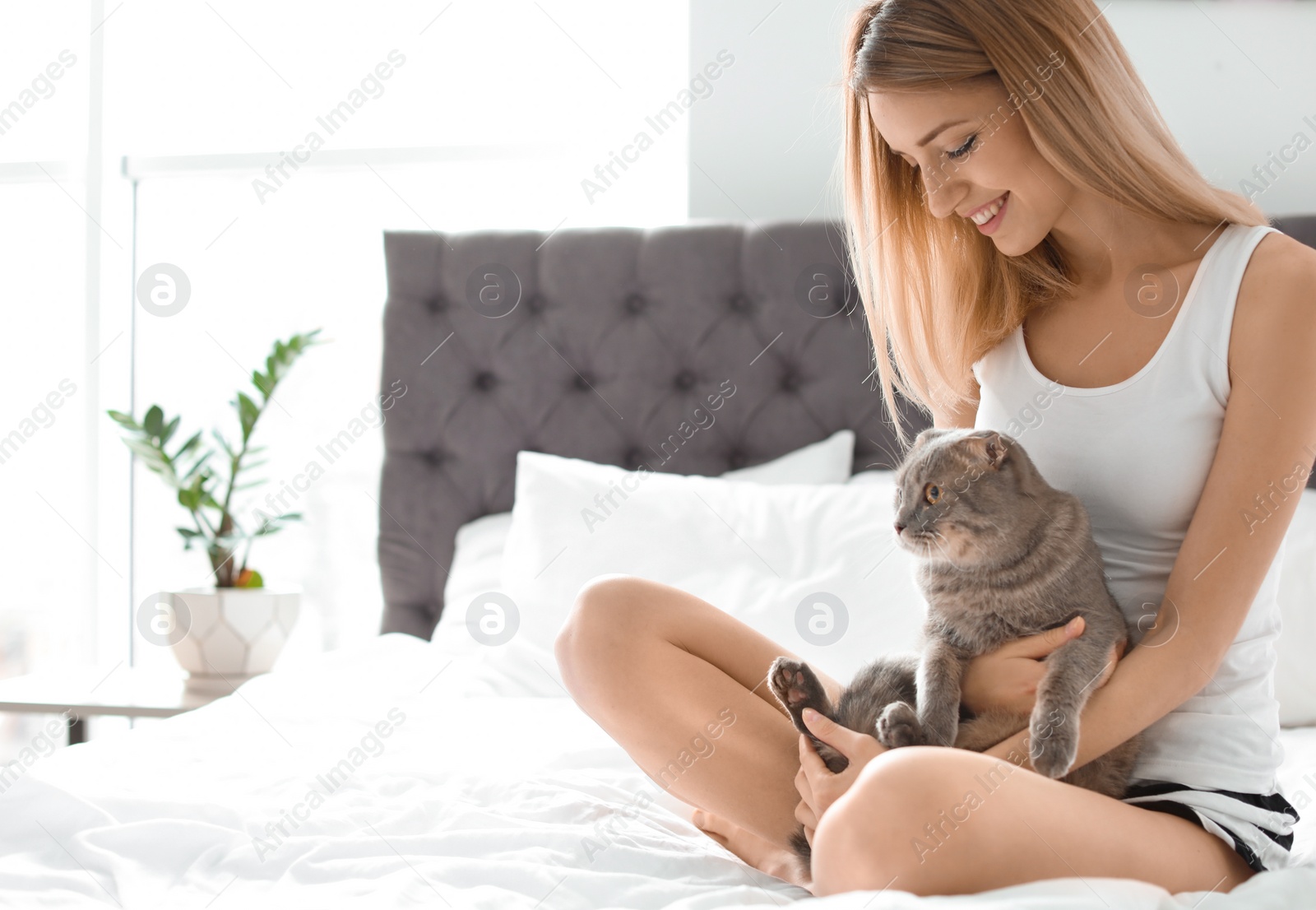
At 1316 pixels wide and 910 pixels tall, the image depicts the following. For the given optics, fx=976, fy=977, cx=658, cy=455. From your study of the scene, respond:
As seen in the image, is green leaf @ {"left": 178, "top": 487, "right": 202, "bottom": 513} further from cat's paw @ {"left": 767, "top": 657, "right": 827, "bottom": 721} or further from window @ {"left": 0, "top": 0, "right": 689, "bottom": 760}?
cat's paw @ {"left": 767, "top": 657, "right": 827, "bottom": 721}

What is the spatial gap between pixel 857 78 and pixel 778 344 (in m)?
1.00

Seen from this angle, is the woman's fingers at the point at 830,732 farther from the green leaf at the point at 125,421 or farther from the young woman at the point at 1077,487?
the green leaf at the point at 125,421

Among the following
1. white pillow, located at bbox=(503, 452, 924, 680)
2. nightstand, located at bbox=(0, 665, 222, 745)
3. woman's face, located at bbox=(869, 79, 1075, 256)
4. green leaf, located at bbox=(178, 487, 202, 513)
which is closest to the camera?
woman's face, located at bbox=(869, 79, 1075, 256)

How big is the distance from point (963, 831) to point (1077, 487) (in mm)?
466

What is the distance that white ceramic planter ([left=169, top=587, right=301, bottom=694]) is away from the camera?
6.93 ft

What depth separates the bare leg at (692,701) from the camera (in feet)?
3.62

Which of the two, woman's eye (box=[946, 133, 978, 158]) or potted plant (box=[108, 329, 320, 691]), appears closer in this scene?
woman's eye (box=[946, 133, 978, 158])

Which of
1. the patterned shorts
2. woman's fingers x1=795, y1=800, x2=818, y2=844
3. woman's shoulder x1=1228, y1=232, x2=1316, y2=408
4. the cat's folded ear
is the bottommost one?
woman's fingers x1=795, y1=800, x2=818, y2=844

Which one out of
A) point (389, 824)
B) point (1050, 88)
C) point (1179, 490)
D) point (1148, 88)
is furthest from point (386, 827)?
point (1148, 88)

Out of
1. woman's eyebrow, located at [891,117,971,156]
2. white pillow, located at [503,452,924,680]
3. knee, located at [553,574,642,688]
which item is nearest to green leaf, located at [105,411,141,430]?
white pillow, located at [503,452,924,680]

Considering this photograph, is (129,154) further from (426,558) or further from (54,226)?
(426,558)

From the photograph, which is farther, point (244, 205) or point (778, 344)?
point (244, 205)

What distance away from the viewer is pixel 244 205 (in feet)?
8.65

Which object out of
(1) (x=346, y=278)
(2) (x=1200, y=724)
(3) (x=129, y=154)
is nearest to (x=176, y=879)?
(2) (x=1200, y=724)
